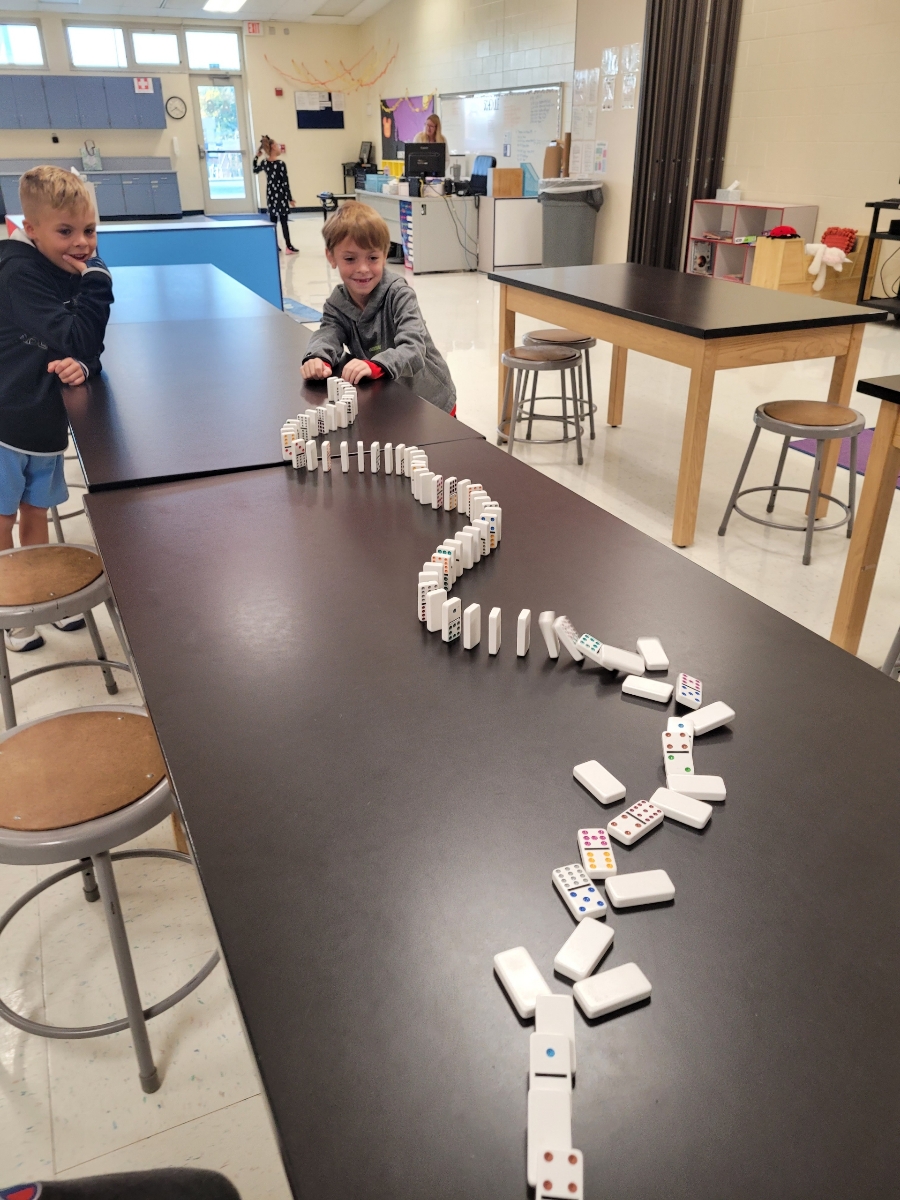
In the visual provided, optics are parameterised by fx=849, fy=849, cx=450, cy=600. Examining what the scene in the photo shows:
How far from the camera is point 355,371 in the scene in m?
2.26

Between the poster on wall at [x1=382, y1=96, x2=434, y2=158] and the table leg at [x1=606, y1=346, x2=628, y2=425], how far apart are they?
9148 mm

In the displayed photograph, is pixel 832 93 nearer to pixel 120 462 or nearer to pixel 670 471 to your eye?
pixel 670 471

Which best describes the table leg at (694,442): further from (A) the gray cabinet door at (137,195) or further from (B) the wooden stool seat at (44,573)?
(A) the gray cabinet door at (137,195)

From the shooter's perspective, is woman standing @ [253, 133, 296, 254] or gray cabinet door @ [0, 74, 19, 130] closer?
woman standing @ [253, 133, 296, 254]

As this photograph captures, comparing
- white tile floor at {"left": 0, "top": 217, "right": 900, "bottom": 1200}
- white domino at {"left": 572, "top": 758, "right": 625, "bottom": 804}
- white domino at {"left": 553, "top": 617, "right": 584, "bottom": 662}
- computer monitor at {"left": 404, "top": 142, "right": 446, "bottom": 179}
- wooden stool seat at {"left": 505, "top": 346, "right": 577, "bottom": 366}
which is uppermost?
computer monitor at {"left": 404, "top": 142, "right": 446, "bottom": 179}

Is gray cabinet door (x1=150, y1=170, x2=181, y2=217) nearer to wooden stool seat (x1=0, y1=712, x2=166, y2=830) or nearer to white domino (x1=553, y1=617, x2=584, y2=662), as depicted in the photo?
wooden stool seat (x1=0, y1=712, x2=166, y2=830)

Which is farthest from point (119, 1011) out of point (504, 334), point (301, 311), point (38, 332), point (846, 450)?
point (301, 311)

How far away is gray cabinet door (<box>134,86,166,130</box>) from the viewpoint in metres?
12.8

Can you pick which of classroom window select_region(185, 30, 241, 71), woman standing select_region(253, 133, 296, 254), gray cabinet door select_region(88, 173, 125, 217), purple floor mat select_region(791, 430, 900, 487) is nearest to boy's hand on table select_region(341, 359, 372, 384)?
purple floor mat select_region(791, 430, 900, 487)

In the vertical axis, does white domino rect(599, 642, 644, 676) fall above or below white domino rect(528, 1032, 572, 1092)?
above

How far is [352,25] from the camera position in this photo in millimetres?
13945

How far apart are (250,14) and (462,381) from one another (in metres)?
10.9

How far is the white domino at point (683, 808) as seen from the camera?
837 millimetres

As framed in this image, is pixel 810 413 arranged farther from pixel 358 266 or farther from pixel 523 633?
pixel 523 633
